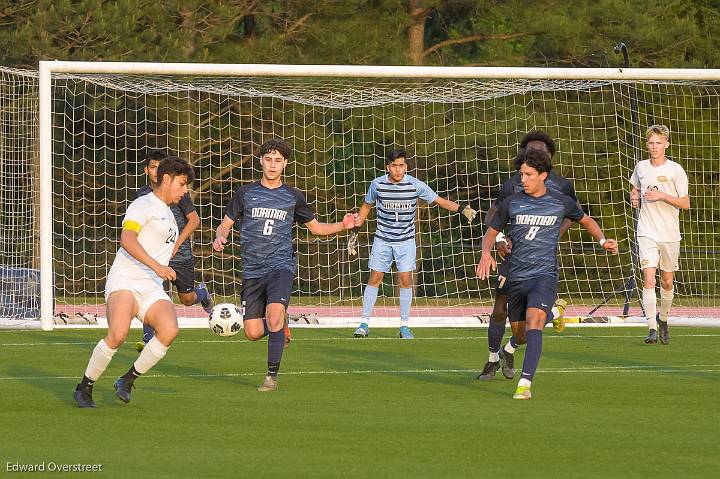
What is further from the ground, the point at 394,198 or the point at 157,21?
the point at 157,21

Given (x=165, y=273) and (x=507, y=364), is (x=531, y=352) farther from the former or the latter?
(x=165, y=273)

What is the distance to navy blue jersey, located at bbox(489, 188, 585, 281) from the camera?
11.0 metres

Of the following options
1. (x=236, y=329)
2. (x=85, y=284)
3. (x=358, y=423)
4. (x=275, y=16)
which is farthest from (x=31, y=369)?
(x=275, y=16)

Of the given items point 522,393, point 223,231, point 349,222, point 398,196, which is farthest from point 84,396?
point 398,196

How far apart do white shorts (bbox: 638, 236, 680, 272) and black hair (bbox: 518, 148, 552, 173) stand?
539 centimetres

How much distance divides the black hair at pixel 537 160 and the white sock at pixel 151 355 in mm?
3021

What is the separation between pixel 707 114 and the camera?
28656 mm

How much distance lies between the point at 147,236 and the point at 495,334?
10.7ft

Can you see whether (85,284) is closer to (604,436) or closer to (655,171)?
(655,171)

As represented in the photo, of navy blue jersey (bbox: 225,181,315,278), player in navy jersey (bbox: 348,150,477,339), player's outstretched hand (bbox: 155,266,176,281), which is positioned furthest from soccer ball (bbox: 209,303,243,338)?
player in navy jersey (bbox: 348,150,477,339)

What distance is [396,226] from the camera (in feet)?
57.1

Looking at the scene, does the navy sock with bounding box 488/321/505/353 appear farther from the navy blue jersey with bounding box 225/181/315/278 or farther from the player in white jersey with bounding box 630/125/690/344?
the player in white jersey with bounding box 630/125/690/344

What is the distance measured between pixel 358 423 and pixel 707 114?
20.7 m

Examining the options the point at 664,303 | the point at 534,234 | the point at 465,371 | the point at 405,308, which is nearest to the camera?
the point at 534,234
